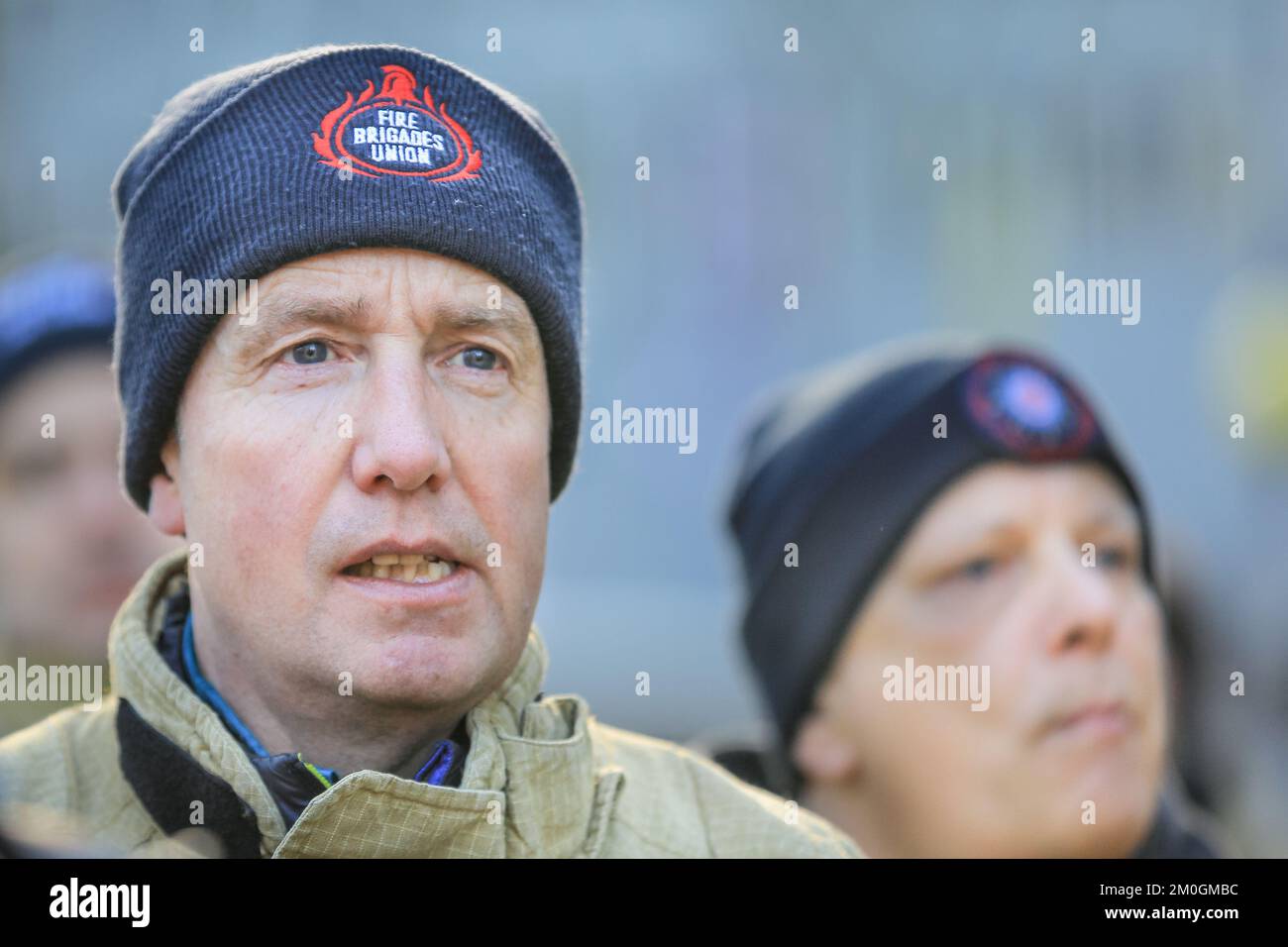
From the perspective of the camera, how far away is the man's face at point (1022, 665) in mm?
2750

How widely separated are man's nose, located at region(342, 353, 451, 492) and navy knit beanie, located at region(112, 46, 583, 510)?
6.7 inches

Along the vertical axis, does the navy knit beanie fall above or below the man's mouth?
above

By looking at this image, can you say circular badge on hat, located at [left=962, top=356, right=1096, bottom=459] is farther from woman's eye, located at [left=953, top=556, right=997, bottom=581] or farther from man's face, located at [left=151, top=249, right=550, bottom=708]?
man's face, located at [left=151, top=249, right=550, bottom=708]

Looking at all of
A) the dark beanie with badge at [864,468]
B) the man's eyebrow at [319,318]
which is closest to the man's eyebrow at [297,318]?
the man's eyebrow at [319,318]

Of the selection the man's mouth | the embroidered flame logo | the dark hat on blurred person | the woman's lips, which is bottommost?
the woman's lips

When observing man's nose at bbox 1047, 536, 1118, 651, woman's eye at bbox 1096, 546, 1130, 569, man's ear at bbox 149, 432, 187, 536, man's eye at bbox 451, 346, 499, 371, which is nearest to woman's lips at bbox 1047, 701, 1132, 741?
man's nose at bbox 1047, 536, 1118, 651

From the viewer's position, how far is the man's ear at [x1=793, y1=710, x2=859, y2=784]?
9.72ft

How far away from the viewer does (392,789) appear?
177cm

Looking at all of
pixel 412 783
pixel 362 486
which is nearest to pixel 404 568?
pixel 362 486

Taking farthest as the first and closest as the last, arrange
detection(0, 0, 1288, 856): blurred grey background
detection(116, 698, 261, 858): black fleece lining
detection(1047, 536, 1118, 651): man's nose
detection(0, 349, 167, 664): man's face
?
1. detection(0, 0, 1288, 856): blurred grey background
2. detection(0, 349, 167, 664): man's face
3. detection(1047, 536, 1118, 651): man's nose
4. detection(116, 698, 261, 858): black fleece lining

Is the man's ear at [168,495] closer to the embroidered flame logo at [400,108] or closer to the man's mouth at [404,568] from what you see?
the man's mouth at [404,568]

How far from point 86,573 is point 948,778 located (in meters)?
1.78

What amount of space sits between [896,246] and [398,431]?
3414mm

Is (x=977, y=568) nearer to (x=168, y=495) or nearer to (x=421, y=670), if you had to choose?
(x=421, y=670)
